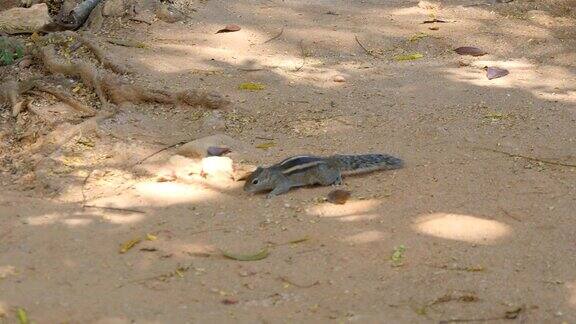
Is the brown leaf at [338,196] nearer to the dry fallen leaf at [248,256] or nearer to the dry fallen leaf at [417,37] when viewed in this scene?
the dry fallen leaf at [248,256]

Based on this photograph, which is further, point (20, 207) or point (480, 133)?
point (480, 133)

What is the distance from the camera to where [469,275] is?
4477 mm

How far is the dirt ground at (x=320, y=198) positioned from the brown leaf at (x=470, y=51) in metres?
0.08

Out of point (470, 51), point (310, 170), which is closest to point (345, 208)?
point (310, 170)

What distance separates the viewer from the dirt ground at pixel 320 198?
4.30 meters

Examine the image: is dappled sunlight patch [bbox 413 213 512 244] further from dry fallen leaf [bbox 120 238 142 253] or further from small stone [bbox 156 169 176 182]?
small stone [bbox 156 169 176 182]

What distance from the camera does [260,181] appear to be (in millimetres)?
5445

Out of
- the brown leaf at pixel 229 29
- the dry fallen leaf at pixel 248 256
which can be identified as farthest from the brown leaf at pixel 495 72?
the dry fallen leaf at pixel 248 256

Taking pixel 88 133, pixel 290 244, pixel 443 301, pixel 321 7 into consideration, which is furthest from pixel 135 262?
pixel 321 7

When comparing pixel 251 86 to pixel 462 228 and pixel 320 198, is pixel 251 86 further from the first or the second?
pixel 462 228

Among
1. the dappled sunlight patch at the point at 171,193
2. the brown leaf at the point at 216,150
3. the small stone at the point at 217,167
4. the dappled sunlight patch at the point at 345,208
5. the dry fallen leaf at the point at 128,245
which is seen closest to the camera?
the dry fallen leaf at the point at 128,245

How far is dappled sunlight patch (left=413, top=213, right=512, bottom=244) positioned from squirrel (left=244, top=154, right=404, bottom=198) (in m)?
0.75

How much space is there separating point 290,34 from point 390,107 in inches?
86.6

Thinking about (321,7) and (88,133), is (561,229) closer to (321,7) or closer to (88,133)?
(88,133)
